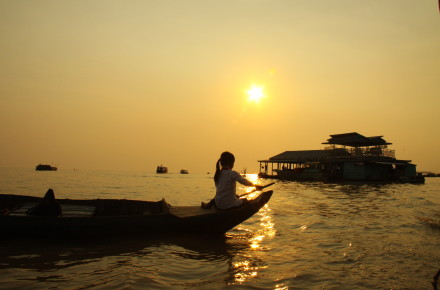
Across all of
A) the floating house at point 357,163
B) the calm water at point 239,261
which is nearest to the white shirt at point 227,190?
the calm water at point 239,261

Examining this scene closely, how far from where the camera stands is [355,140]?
41.8 metres

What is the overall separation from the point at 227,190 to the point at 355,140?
128ft

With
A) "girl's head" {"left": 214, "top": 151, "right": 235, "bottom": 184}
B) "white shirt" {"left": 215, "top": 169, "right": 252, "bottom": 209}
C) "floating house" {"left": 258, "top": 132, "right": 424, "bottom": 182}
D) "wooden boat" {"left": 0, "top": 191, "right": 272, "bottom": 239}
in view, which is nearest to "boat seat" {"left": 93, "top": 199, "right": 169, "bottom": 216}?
"wooden boat" {"left": 0, "top": 191, "right": 272, "bottom": 239}

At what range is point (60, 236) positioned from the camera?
6.82 metres

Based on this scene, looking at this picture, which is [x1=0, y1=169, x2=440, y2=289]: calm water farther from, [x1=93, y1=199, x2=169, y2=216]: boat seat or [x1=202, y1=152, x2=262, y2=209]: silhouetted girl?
[x1=93, y1=199, x2=169, y2=216]: boat seat

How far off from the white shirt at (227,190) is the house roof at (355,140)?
127 feet

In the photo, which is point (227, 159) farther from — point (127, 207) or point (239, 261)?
point (127, 207)

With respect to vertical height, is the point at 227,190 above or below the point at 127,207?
above

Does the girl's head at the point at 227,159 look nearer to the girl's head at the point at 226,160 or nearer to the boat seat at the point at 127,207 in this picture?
the girl's head at the point at 226,160

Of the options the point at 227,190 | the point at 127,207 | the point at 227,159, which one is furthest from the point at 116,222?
the point at 227,159

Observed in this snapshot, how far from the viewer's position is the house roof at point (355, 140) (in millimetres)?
41844

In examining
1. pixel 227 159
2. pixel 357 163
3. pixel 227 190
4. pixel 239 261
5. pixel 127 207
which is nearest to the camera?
pixel 239 261

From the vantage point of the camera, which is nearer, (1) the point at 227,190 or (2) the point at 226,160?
(2) the point at 226,160

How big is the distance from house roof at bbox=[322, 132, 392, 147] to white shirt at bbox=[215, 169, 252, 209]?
38.8 m
